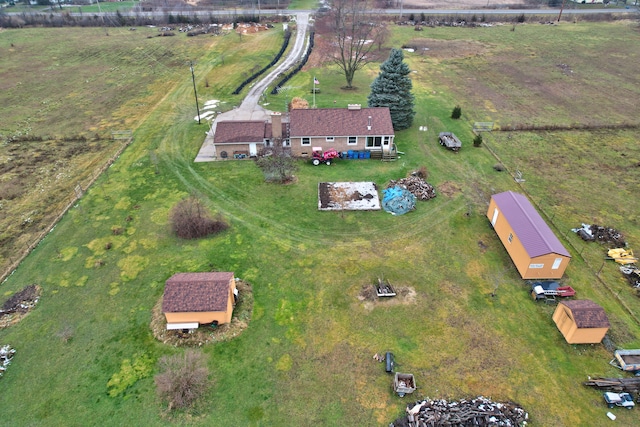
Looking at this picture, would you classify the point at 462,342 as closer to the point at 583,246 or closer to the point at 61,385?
the point at 583,246

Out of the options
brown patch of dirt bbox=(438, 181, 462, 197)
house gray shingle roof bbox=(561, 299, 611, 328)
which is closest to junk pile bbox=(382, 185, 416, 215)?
brown patch of dirt bbox=(438, 181, 462, 197)

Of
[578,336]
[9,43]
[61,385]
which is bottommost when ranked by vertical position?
[61,385]

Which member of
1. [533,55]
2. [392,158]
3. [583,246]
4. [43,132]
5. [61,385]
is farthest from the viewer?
[533,55]

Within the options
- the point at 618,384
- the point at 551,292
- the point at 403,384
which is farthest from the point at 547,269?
the point at 403,384

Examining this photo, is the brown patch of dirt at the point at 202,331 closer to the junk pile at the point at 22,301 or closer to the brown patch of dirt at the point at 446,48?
the junk pile at the point at 22,301

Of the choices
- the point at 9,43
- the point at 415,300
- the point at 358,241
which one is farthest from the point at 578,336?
the point at 9,43

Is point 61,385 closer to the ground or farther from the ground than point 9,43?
closer to the ground
